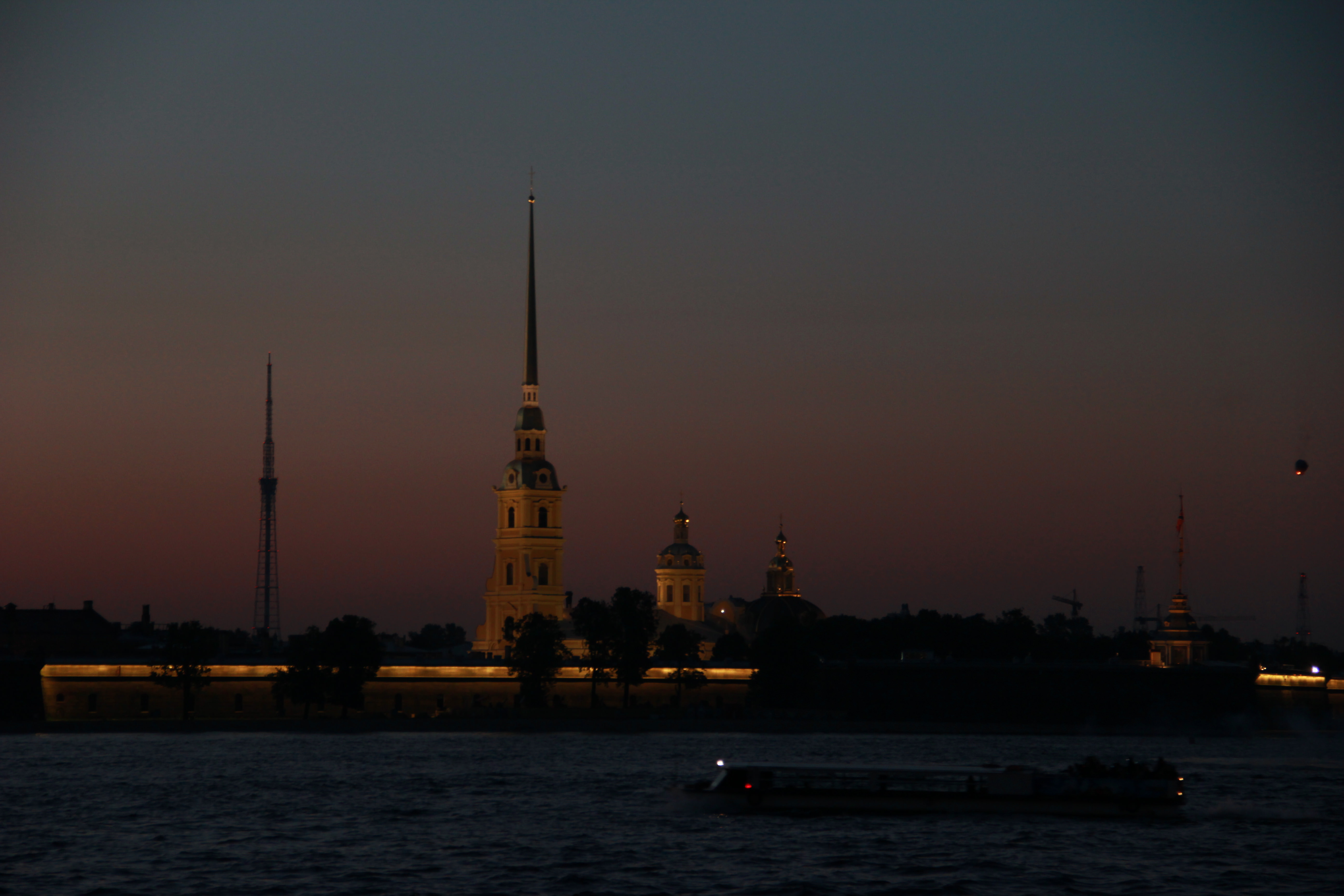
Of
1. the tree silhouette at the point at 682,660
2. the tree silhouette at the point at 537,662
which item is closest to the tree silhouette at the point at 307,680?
the tree silhouette at the point at 537,662

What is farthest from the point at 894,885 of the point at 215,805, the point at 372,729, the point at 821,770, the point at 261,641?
the point at 261,641

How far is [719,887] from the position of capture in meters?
53.1

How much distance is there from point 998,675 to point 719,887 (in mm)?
109352

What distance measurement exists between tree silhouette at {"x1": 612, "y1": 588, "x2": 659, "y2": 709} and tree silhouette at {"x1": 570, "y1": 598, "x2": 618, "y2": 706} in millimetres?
413

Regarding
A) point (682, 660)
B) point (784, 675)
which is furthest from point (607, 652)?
point (784, 675)

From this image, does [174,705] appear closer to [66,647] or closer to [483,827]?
[66,647]

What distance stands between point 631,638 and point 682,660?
8.85m

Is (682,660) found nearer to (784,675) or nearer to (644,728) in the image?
(784,675)

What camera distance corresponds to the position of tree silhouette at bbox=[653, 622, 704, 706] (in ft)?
556

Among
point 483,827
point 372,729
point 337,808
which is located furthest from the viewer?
point 372,729

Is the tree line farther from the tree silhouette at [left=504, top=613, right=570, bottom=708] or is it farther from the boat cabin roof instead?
the boat cabin roof

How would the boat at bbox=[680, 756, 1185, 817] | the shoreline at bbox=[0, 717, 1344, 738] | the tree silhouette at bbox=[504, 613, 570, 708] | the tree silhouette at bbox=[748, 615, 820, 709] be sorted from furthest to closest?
the tree silhouette at bbox=[748, 615, 820, 709]
the tree silhouette at bbox=[504, 613, 570, 708]
the shoreline at bbox=[0, 717, 1344, 738]
the boat at bbox=[680, 756, 1185, 817]

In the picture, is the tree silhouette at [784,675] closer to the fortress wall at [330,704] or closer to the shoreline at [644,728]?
the fortress wall at [330,704]

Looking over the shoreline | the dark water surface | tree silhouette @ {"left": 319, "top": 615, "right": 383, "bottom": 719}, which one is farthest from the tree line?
the dark water surface
